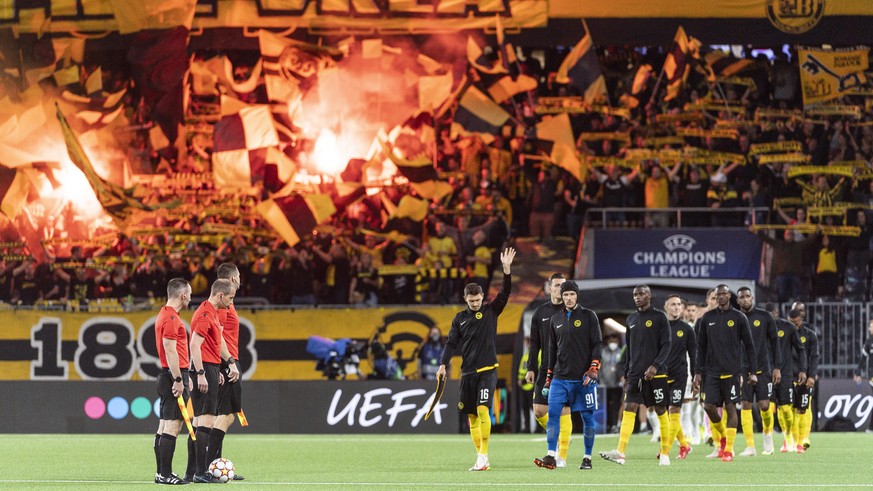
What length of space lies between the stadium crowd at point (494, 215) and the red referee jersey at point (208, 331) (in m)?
15.2

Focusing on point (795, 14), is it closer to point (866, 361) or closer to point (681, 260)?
point (681, 260)

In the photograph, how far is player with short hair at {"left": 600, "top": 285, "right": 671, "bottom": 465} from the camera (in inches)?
696

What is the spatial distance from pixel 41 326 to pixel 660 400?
550 inches

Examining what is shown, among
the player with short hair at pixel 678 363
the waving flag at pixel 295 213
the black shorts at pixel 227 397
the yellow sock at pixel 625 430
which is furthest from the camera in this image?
the waving flag at pixel 295 213

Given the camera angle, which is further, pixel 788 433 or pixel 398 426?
pixel 398 426

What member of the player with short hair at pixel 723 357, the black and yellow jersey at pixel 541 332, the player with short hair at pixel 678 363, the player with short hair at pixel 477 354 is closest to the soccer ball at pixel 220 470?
the player with short hair at pixel 477 354

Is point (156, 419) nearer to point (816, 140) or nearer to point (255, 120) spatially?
point (255, 120)

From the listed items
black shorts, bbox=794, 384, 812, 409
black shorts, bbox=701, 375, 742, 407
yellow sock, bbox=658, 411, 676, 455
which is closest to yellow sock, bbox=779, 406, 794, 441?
black shorts, bbox=794, 384, 812, 409

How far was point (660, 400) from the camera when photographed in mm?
17922

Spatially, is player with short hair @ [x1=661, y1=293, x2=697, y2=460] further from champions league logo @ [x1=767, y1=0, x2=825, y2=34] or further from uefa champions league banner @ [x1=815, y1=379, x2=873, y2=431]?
champions league logo @ [x1=767, y1=0, x2=825, y2=34]

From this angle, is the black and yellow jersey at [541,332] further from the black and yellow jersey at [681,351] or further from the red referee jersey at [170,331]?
the red referee jersey at [170,331]

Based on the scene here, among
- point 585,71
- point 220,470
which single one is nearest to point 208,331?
point 220,470

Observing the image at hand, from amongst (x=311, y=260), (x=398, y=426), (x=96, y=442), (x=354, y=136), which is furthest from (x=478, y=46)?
(x=96, y=442)

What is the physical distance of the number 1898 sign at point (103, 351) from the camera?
27109mm
